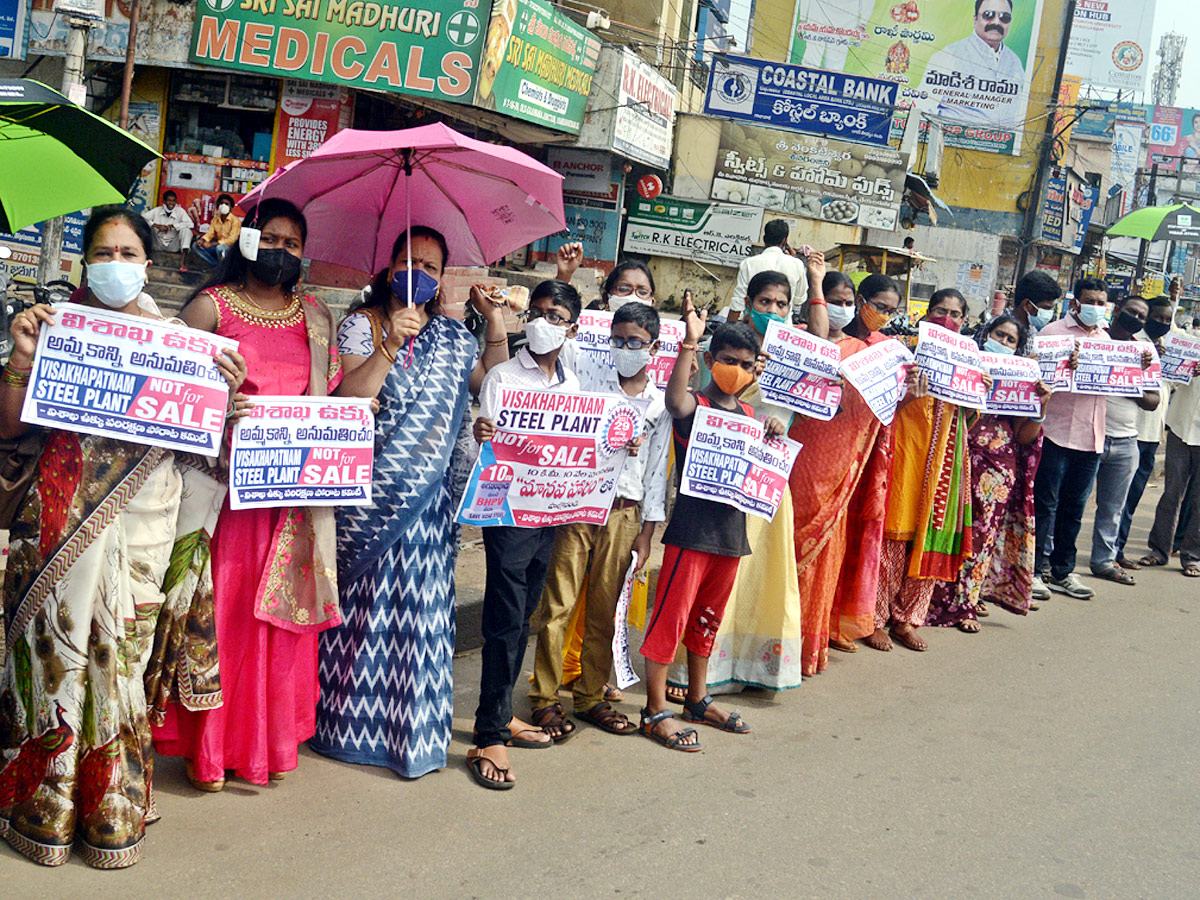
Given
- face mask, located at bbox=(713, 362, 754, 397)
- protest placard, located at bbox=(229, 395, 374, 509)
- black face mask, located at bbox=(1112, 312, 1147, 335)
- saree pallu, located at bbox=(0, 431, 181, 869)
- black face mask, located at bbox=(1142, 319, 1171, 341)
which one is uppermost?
black face mask, located at bbox=(1142, 319, 1171, 341)

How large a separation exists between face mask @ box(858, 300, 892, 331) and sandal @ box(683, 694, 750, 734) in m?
2.05

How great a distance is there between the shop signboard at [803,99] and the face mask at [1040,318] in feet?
47.0

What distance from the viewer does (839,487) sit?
18.0 feet

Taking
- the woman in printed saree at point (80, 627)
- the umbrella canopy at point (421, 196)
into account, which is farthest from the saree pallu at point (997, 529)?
the woman in printed saree at point (80, 627)

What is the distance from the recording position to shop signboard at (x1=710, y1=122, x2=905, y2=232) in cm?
2131

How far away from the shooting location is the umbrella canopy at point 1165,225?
9656 mm

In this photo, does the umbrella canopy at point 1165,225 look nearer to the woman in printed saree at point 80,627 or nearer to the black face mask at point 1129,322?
the black face mask at point 1129,322

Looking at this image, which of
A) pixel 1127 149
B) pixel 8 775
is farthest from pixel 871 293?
pixel 1127 149

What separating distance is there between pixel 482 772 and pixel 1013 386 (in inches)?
151

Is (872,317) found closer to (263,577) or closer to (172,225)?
A: (263,577)

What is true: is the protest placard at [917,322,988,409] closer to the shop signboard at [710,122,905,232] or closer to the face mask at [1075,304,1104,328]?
the face mask at [1075,304,1104,328]

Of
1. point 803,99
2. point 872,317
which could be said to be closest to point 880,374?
point 872,317

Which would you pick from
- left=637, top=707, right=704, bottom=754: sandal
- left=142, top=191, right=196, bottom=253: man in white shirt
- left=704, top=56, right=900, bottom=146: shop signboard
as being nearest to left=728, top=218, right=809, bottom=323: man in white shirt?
left=637, top=707, right=704, bottom=754: sandal

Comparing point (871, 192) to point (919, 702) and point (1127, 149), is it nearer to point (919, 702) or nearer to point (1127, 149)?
point (919, 702)
